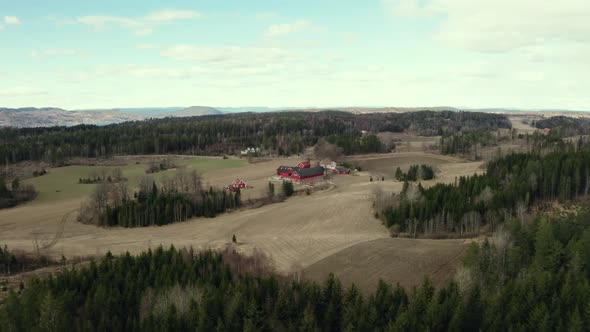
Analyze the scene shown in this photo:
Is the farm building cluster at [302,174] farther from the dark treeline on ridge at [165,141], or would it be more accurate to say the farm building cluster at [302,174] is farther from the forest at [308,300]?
the forest at [308,300]

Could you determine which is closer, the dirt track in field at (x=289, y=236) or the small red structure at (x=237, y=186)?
the dirt track in field at (x=289, y=236)

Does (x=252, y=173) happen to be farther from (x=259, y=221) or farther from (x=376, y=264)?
(x=376, y=264)

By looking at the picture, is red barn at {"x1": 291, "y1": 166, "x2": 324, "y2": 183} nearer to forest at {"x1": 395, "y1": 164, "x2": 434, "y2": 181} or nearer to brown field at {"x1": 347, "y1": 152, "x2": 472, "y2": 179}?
forest at {"x1": 395, "y1": 164, "x2": 434, "y2": 181}

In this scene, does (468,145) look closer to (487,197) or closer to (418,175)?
(418,175)

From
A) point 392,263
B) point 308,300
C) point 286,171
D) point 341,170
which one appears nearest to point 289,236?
point 392,263

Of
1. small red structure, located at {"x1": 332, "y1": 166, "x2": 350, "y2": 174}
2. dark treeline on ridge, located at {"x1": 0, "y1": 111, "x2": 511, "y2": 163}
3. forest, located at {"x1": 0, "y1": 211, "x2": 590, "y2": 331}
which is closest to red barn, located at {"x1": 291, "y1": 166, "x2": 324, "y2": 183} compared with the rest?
small red structure, located at {"x1": 332, "y1": 166, "x2": 350, "y2": 174}

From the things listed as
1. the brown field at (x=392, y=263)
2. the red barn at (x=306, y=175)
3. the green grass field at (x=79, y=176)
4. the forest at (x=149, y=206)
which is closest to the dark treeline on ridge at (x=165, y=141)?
the green grass field at (x=79, y=176)
